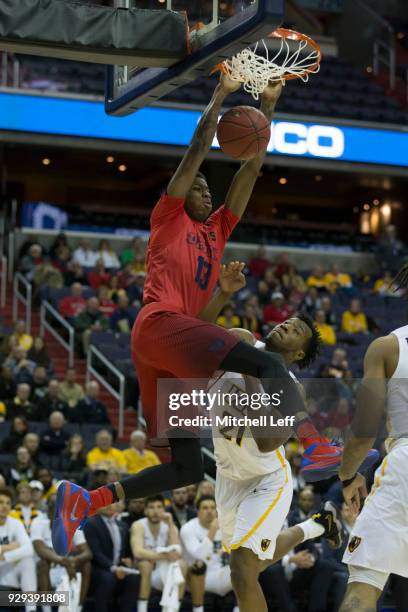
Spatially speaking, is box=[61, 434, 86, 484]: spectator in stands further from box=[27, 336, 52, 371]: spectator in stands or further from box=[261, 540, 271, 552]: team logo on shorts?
box=[261, 540, 271, 552]: team logo on shorts

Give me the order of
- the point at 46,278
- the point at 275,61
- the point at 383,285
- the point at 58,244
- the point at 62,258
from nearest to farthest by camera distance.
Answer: the point at 275,61 → the point at 46,278 → the point at 62,258 → the point at 58,244 → the point at 383,285

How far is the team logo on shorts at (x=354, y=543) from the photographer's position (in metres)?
5.00

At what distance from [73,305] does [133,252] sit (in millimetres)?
2915

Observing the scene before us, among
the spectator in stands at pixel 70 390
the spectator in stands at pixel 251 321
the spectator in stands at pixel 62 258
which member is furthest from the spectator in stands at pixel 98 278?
the spectator in stands at pixel 70 390

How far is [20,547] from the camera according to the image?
10414 millimetres

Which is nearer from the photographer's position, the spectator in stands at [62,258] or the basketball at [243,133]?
the basketball at [243,133]

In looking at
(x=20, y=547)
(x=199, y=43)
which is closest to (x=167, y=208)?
(x=199, y=43)

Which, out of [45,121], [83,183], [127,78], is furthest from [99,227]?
[127,78]

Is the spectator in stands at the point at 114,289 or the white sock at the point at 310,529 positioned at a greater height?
the spectator in stands at the point at 114,289

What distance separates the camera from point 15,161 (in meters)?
27.5

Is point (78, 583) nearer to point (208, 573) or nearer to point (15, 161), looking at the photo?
point (208, 573)

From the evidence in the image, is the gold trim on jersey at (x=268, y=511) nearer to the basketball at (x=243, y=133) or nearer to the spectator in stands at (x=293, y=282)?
the basketball at (x=243, y=133)

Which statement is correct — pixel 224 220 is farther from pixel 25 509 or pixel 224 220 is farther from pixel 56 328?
pixel 56 328

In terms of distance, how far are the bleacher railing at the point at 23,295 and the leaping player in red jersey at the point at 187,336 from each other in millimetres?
11360
